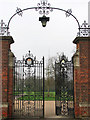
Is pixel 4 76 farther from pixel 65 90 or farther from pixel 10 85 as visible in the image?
pixel 65 90

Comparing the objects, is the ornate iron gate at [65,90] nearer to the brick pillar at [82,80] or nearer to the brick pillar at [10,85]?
the brick pillar at [82,80]

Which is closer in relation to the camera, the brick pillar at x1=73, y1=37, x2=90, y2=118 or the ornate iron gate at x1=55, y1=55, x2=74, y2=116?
the brick pillar at x1=73, y1=37, x2=90, y2=118

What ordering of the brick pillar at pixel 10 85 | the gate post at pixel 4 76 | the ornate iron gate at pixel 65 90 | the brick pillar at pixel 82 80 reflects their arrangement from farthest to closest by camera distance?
the ornate iron gate at pixel 65 90, the brick pillar at pixel 10 85, the brick pillar at pixel 82 80, the gate post at pixel 4 76

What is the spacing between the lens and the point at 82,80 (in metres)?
8.39

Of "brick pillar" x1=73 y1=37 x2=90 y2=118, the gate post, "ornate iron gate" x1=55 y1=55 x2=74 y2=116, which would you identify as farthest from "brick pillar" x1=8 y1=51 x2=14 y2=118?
"brick pillar" x1=73 y1=37 x2=90 y2=118

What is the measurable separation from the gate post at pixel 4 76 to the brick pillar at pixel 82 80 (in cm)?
319

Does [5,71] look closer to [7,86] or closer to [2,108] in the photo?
[7,86]

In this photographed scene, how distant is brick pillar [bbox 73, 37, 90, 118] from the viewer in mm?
8281

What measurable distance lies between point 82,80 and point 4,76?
3578mm

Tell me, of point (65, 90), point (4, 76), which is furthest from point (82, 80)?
point (4, 76)

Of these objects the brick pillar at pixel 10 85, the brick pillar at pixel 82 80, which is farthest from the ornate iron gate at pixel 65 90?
the brick pillar at pixel 10 85

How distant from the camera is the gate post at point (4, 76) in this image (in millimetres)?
8141

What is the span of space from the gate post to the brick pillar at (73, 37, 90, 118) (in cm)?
319

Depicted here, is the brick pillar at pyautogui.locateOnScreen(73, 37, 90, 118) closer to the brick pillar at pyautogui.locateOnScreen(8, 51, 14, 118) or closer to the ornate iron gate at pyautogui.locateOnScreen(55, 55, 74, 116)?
the ornate iron gate at pyautogui.locateOnScreen(55, 55, 74, 116)
